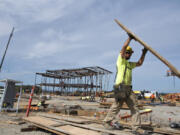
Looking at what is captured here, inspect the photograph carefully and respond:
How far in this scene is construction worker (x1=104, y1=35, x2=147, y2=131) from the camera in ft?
11.6

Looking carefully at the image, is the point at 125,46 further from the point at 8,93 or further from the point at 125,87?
the point at 8,93

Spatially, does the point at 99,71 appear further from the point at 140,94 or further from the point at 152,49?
the point at 152,49

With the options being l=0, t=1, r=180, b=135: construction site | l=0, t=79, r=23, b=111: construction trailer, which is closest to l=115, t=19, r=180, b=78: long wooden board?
l=0, t=1, r=180, b=135: construction site

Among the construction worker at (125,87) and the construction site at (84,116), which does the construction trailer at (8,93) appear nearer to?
the construction site at (84,116)

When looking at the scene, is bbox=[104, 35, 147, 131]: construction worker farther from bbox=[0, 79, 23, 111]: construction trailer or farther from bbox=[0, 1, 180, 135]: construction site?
bbox=[0, 79, 23, 111]: construction trailer

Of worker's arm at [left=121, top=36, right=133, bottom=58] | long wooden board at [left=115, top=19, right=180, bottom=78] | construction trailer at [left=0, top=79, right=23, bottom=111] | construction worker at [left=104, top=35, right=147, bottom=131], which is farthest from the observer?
construction trailer at [left=0, top=79, right=23, bottom=111]

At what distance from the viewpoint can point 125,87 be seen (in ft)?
11.5

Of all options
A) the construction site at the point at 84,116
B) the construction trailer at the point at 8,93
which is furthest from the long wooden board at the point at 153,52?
the construction trailer at the point at 8,93

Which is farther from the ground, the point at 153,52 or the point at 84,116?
the point at 153,52

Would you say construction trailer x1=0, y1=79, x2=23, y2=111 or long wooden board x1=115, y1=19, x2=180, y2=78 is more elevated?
long wooden board x1=115, y1=19, x2=180, y2=78

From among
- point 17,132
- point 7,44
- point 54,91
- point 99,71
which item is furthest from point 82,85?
point 17,132

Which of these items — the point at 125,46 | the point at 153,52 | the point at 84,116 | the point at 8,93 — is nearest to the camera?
the point at 153,52

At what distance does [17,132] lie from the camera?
14.6 ft

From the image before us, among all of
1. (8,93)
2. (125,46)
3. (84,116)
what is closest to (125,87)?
(125,46)
